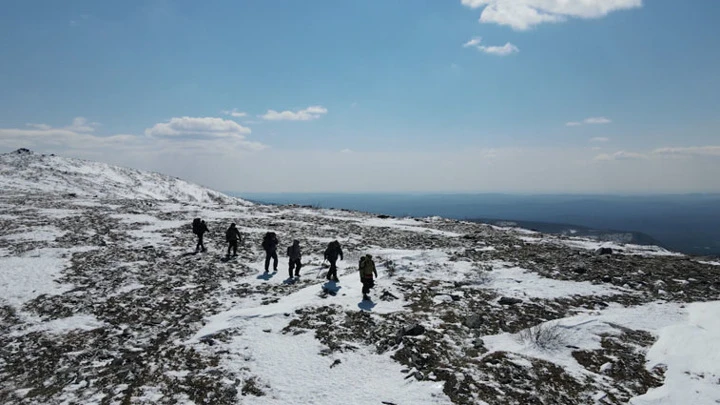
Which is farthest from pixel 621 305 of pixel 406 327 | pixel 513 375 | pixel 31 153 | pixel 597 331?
pixel 31 153

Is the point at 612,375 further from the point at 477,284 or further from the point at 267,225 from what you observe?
the point at 267,225

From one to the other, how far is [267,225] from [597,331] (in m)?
30.3

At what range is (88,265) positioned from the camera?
20.8 meters

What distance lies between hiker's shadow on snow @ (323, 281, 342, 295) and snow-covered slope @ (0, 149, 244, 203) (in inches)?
2519

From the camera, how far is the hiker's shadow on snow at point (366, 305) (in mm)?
14681

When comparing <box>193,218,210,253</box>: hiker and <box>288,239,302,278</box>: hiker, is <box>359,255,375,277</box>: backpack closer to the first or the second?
<box>288,239,302,278</box>: hiker

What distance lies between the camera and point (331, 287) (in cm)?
1719

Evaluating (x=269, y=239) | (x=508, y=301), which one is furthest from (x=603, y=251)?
(x=269, y=239)

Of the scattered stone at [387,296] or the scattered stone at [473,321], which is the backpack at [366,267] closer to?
the scattered stone at [387,296]

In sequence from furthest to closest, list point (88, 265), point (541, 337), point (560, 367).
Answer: point (88, 265) < point (541, 337) < point (560, 367)

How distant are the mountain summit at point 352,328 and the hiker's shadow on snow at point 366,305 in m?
0.11

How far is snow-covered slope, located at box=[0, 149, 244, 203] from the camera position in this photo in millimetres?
71538

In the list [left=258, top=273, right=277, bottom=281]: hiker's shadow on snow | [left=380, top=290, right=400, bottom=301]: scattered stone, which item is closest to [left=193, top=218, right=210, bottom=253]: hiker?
[left=258, top=273, right=277, bottom=281]: hiker's shadow on snow

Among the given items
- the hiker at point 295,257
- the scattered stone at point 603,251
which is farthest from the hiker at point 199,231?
the scattered stone at point 603,251
